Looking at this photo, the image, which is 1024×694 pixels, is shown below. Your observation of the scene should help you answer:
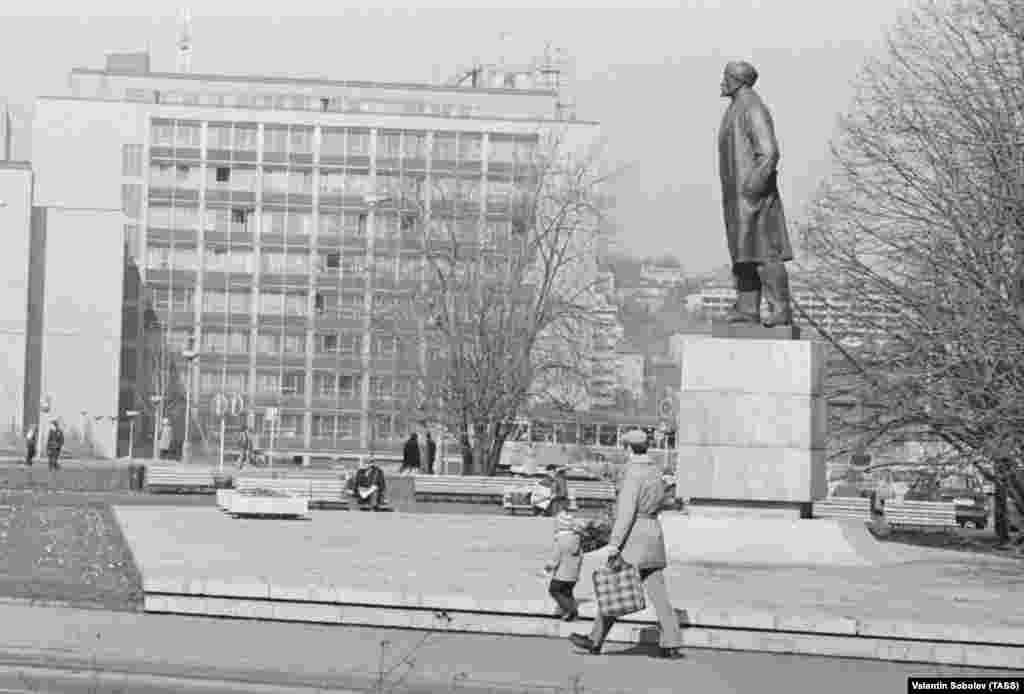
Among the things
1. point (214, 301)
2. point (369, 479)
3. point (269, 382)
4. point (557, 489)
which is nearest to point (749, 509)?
point (557, 489)

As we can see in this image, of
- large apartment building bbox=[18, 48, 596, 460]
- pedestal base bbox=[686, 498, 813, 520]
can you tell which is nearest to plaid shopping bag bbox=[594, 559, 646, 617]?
pedestal base bbox=[686, 498, 813, 520]

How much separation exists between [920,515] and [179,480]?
56.0 feet

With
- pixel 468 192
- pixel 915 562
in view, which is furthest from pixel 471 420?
pixel 915 562

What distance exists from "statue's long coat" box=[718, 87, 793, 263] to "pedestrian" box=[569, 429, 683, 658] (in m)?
7.64

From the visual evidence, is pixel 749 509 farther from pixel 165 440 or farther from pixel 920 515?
pixel 165 440

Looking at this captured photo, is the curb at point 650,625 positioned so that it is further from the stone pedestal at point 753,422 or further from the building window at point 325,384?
the building window at point 325,384

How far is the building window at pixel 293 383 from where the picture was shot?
100188 millimetres

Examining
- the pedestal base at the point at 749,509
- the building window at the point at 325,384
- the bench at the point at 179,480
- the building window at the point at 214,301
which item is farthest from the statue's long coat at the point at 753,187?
the building window at the point at 214,301

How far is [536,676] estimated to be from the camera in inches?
554

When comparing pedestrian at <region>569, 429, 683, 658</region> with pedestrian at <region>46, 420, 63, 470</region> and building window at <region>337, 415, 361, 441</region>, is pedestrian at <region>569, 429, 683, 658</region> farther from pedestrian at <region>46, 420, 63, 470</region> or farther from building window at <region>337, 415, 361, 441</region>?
building window at <region>337, 415, 361, 441</region>

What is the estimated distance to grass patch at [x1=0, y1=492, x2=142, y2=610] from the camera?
698 inches

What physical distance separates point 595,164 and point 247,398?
4191 cm

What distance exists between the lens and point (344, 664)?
47.3 feet

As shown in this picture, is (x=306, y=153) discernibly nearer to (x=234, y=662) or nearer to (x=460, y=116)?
(x=460, y=116)
